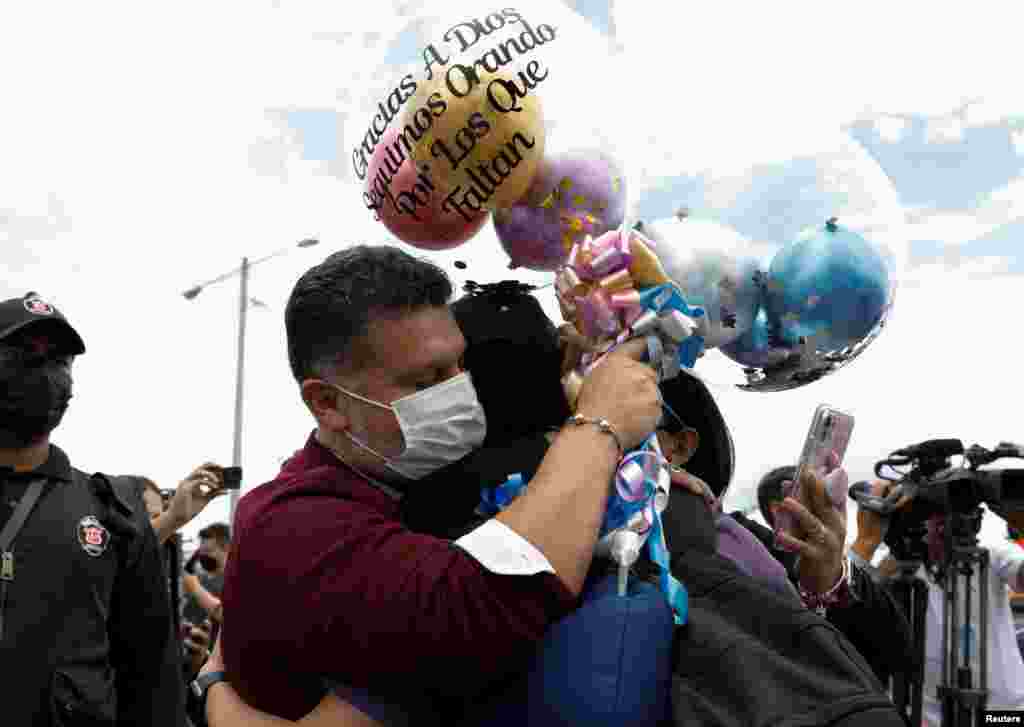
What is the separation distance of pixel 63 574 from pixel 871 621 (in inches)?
85.5

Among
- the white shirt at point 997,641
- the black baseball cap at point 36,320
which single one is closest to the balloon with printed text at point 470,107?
the black baseball cap at point 36,320

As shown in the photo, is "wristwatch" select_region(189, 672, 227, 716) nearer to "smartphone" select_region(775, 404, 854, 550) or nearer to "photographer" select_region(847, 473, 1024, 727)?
"smartphone" select_region(775, 404, 854, 550)

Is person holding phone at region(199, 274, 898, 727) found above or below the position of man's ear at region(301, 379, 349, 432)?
below

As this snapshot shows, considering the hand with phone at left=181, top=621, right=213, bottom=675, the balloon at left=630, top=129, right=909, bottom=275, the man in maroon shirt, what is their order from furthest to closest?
the hand with phone at left=181, top=621, right=213, bottom=675 → the balloon at left=630, top=129, right=909, bottom=275 → the man in maroon shirt

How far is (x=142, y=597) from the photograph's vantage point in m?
2.67

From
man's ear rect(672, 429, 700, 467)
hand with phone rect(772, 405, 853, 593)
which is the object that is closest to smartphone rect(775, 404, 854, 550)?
hand with phone rect(772, 405, 853, 593)

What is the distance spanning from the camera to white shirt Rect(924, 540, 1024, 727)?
3.59 m

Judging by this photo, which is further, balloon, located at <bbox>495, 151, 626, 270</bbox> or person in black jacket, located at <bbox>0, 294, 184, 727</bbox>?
person in black jacket, located at <bbox>0, 294, 184, 727</bbox>

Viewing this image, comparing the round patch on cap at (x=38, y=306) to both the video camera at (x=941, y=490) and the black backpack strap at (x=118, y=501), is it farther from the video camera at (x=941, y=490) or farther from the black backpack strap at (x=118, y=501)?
the video camera at (x=941, y=490)

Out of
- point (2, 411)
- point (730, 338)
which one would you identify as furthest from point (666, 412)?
point (2, 411)

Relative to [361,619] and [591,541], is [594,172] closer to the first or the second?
[591,541]

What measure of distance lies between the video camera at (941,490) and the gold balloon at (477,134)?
259 cm

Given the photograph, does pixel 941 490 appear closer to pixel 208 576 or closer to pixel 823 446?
pixel 823 446

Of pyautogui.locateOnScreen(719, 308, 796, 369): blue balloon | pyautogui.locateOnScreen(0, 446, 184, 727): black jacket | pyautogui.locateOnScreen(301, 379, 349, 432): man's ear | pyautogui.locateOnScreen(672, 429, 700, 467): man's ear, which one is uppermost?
pyautogui.locateOnScreen(719, 308, 796, 369): blue balloon
